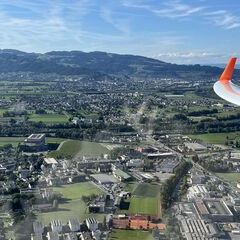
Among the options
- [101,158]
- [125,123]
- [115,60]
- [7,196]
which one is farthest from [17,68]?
[7,196]

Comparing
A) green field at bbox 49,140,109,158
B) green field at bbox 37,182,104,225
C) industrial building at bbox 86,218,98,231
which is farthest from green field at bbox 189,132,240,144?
industrial building at bbox 86,218,98,231

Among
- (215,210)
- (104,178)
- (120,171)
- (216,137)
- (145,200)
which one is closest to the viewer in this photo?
(215,210)

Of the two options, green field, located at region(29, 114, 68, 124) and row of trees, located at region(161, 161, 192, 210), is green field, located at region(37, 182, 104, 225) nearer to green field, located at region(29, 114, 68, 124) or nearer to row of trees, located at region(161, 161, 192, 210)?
row of trees, located at region(161, 161, 192, 210)

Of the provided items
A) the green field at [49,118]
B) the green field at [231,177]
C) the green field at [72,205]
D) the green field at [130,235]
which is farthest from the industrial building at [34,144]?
the green field at [130,235]

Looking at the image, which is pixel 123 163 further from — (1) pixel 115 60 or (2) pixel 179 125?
(1) pixel 115 60

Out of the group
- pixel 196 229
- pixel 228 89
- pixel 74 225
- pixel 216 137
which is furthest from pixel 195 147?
pixel 228 89

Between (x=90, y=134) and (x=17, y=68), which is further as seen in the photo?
(x=17, y=68)

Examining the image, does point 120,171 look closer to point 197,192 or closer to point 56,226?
point 197,192
